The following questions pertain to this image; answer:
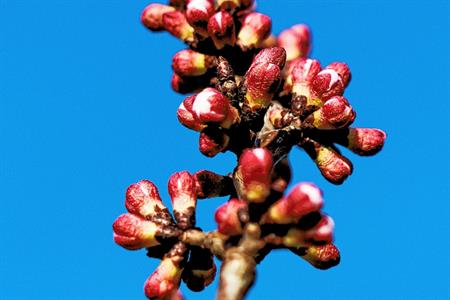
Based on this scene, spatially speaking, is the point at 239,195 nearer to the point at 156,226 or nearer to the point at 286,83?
the point at 156,226

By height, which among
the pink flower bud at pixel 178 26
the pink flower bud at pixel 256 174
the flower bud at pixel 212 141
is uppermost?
the pink flower bud at pixel 178 26

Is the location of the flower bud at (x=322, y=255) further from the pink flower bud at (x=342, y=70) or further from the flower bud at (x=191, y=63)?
the flower bud at (x=191, y=63)

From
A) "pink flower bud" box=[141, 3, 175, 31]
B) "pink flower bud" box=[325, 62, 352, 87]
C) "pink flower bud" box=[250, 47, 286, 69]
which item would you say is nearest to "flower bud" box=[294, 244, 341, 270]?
"pink flower bud" box=[250, 47, 286, 69]

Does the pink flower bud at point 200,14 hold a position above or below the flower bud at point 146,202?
above

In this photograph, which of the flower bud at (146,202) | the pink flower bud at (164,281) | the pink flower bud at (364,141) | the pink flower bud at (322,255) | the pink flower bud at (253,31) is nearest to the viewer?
the pink flower bud at (322,255)

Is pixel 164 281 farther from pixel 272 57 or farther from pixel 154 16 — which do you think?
pixel 154 16

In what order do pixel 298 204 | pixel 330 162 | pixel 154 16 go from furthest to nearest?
1. pixel 154 16
2. pixel 330 162
3. pixel 298 204

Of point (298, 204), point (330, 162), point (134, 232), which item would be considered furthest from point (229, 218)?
point (330, 162)

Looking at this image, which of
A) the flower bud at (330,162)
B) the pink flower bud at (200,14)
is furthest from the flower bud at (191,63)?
the flower bud at (330,162)
